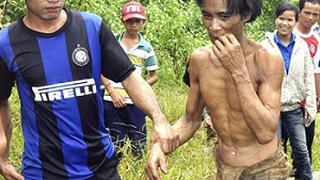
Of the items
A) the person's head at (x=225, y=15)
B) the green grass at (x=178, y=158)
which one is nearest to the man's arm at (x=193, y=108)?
the person's head at (x=225, y=15)

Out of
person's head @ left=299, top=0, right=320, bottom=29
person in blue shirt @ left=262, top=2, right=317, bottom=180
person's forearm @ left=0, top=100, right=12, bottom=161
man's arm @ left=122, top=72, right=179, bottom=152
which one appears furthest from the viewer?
person's head @ left=299, top=0, right=320, bottom=29

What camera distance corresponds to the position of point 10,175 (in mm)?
2771

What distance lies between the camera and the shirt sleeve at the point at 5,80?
2711mm

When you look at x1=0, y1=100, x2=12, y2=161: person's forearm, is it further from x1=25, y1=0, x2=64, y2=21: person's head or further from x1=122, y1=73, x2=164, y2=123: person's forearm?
x1=122, y1=73, x2=164, y2=123: person's forearm

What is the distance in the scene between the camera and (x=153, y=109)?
8.79 feet

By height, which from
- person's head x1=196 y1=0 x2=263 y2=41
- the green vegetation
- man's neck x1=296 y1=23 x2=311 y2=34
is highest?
person's head x1=196 y1=0 x2=263 y2=41

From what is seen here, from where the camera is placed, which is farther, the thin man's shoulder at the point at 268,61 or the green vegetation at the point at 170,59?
the green vegetation at the point at 170,59

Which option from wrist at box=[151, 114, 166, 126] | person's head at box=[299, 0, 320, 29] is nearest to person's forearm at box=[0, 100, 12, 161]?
wrist at box=[151, 114, 166, 126]

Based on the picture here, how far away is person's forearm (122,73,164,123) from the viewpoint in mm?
2672

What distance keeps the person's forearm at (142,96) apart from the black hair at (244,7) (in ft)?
1.54

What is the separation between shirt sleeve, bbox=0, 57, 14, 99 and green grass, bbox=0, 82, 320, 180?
1792mm

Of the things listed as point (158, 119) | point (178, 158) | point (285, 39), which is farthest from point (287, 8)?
point (158, 119)

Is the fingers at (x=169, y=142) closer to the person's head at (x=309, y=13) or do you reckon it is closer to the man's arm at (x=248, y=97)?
the man's arm at (x=248, y=97)

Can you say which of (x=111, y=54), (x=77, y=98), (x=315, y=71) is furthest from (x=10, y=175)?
(x=315, y=71)
